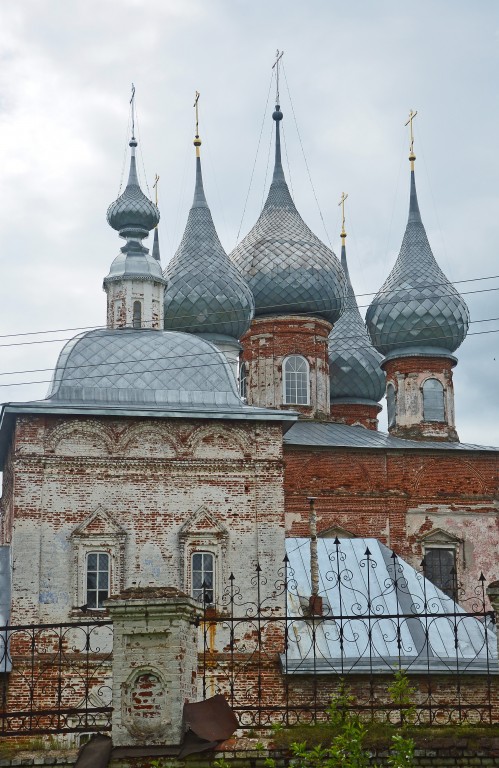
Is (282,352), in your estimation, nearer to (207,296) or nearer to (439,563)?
(207,296)

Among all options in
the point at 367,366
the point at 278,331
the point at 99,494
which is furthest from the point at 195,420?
the point at 367,366

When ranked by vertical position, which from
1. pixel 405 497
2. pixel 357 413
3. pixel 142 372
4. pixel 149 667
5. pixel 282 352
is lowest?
pixel 149 667

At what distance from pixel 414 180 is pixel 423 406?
17.6 ft

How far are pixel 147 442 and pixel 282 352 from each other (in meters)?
8.29

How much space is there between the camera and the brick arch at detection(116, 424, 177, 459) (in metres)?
16.7

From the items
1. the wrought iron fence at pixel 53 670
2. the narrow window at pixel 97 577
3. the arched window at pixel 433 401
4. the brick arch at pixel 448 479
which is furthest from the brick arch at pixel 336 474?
the wrought iron fence at pixel 53 670

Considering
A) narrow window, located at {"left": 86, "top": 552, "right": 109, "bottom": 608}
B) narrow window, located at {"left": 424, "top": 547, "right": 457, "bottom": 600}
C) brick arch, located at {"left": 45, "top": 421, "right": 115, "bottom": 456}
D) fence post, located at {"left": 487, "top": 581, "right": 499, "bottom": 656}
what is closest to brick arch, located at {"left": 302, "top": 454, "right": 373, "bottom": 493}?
narrow window, located at {"left": 424, "top": 547, "right": 457, "bottom": 600}

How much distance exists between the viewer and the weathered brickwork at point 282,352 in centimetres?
2456

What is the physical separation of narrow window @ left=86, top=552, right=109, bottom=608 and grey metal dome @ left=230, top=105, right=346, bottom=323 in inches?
373

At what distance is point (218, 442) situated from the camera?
17.0m

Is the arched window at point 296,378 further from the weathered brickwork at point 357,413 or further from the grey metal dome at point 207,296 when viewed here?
the weathered brickwork at point 357,413

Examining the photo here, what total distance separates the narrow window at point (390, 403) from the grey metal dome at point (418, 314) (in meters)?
0.71

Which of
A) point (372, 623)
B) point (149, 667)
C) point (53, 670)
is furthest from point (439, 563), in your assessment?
point (149, 667)

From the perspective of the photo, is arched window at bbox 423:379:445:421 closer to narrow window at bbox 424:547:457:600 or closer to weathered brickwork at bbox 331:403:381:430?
weathered brickwork at bbox 331:403:381:430
